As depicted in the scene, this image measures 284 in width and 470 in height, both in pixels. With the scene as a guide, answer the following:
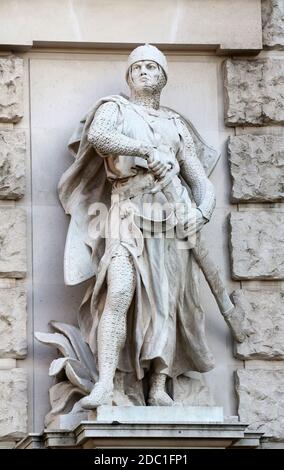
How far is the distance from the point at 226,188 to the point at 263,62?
72 cm

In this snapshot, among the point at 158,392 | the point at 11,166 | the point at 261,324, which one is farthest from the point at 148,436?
the point at 11,166

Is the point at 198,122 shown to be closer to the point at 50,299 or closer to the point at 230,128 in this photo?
the point at 230,128

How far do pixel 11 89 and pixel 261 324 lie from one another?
1.79 m

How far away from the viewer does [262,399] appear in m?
10.7

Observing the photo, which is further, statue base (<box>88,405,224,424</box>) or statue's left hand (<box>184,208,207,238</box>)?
statue's left hand (<box>184,208,207,238</box>)

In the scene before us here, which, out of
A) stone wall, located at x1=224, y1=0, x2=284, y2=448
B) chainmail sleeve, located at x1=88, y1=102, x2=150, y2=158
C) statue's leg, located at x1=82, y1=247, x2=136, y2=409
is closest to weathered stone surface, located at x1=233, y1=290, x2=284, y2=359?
stone wall, located at x1=224, y1=0, x2=284, y2=448

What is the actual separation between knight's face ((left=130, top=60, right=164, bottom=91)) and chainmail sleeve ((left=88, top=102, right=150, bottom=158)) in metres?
0.26

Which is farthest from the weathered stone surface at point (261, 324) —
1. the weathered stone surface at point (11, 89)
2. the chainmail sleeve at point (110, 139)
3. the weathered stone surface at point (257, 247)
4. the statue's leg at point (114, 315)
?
the weathered stone surface at point (11, 89)

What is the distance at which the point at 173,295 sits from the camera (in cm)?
1046

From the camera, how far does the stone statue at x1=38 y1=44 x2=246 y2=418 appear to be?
33.9ft

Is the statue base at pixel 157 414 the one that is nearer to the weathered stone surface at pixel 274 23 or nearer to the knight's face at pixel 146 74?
the knight's face at pixel 146 74

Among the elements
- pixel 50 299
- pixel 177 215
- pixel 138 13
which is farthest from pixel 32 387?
pixel 138 13

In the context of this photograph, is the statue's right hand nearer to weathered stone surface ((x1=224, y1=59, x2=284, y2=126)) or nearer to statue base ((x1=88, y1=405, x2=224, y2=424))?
weathered stone surface ((x1=224, y1=59, x2=284, y2=126))
